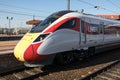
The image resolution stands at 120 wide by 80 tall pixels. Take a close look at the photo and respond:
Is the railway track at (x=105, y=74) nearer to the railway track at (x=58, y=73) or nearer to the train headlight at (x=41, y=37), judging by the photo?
the railway track at (x=58, y=73)

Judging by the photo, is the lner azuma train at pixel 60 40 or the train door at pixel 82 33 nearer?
the lner azuma train at pixel 60 40

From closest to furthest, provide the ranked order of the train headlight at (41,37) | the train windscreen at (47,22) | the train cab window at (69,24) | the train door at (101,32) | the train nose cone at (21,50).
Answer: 1. the train nose cone at (21,50)
2. the train headlight at (41,37)
3. the train windscreen at (47,22)
4. the train cab window at (69,24)
5. the train door at (101,32)

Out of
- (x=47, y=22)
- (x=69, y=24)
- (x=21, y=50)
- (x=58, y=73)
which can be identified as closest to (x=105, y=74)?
(x=58, y=73)

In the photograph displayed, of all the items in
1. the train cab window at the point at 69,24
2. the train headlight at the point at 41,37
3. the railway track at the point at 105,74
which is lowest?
the railway track at the point at 105,74

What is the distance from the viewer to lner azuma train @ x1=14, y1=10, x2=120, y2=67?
9.84m

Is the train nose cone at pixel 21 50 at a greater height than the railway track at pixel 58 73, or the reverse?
the train nose cone at pixel 21 50

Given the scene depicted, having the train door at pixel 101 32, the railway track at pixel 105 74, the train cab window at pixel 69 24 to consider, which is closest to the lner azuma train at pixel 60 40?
the train cab window at pixel 69 24

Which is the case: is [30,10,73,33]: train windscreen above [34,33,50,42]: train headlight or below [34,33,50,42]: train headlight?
above

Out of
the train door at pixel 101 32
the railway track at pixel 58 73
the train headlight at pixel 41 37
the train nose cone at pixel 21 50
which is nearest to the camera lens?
the railway track at pixel 58 73

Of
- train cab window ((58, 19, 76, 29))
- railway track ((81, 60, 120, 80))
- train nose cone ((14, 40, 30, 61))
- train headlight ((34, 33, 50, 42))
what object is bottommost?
Answer: railway track ((81, 60, 120, 80))

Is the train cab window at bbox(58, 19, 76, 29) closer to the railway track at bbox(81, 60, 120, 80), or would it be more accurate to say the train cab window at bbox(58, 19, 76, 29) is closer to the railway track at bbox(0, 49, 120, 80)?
the railway track at bbox(0, 49, 120, 80)

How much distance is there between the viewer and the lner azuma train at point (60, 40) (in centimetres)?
984

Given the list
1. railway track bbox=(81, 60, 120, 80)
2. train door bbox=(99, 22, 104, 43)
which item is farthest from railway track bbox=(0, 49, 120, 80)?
train door bbox=(99, 22, 104, 43)

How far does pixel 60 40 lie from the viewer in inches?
422
